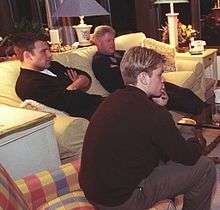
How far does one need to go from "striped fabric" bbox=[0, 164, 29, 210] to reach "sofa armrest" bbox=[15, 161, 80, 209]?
0.60 ft

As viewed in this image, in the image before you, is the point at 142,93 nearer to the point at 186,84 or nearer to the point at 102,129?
the point at 102,129

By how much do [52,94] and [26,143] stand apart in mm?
665

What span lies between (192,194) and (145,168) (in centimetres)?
35

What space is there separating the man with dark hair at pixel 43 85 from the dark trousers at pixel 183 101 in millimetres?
661

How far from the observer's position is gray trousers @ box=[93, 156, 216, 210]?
1722 millimetres

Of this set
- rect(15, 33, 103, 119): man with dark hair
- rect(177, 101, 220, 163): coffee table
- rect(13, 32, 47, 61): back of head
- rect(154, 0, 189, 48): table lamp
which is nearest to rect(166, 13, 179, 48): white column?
rect(154, 0, 189, 48): table lamp

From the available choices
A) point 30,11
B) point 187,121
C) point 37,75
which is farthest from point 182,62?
point 30,11

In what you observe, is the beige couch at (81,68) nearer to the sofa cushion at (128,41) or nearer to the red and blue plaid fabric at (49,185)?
the sofa cushion at (128,41)

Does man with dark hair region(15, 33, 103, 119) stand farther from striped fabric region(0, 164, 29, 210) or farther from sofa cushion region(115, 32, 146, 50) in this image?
striped fabric region(0, 164, 29, 210)

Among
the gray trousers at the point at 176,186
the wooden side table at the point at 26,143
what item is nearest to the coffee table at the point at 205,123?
the gray trousers at the point at 176,186

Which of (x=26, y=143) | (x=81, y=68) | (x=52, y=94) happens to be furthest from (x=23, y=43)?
(x=26, y=143)

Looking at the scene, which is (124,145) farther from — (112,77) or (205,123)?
(112,77)

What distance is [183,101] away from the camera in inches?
127

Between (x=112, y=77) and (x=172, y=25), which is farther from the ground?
(x=172, y=25)
